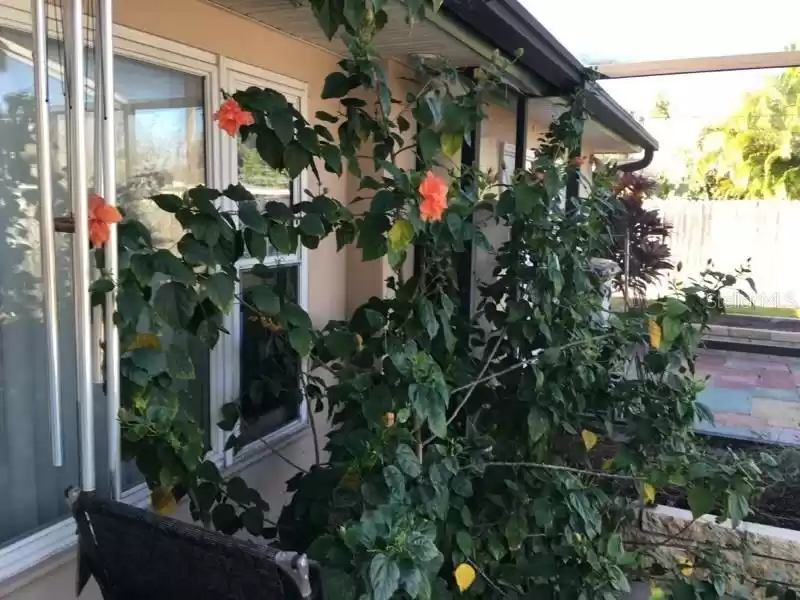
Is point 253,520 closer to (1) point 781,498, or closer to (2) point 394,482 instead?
(2) point 394,482

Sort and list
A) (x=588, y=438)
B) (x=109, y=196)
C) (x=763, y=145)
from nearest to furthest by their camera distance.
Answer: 1. (x=109, y=196)
2. (x=588, y=438)
3. (x=763, y=145)

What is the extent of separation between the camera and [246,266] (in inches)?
114

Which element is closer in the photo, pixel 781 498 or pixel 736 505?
pixel 736 505

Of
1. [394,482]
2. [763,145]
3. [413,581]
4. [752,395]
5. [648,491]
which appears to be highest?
[763,145]

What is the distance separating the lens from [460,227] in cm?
200

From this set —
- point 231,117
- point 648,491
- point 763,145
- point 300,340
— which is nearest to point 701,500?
point 648,491

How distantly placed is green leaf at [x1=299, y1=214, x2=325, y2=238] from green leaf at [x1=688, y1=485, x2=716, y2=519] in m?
1.36

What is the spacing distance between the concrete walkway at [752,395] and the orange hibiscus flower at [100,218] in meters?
3.99

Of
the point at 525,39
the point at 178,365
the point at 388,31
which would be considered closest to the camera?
the point at 178,365

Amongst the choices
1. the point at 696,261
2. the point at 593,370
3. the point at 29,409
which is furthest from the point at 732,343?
the point at 29,409

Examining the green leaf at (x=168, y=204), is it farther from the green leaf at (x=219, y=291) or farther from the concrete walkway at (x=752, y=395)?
the concrete walkway at (x=752, y=395)

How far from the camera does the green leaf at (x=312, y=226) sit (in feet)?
6.33

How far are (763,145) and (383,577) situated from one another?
1514 centimetres

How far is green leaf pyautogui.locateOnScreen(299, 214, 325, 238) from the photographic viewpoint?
193cm
